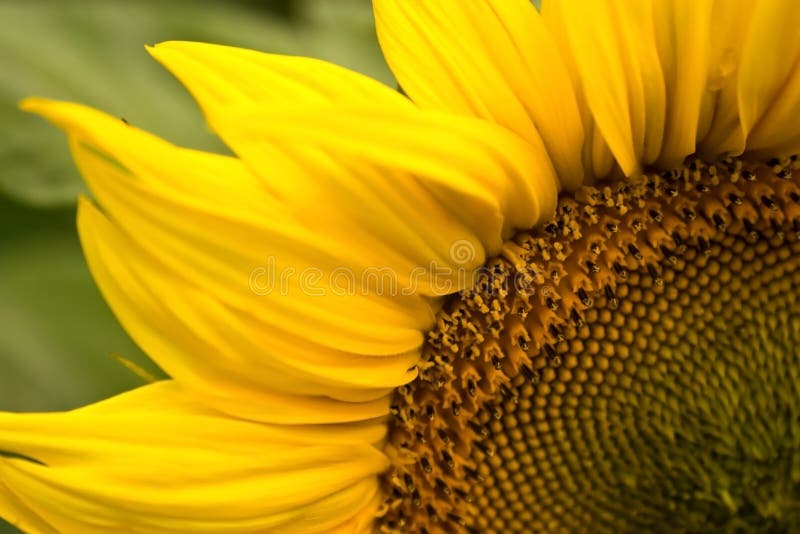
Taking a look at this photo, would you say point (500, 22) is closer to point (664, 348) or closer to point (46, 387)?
point (664, 348)

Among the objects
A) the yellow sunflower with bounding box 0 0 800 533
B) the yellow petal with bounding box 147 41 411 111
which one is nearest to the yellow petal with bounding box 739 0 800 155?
the yellow sunflower with bounding box 0 0 800 533

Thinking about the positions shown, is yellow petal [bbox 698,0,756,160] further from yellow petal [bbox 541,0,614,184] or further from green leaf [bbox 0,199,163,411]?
green leaf [bbox 0,199,163,411]

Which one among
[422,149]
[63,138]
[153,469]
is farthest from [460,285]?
[63,138]

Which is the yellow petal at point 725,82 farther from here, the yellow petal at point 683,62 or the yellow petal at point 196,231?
the yellow petal at point 196,231

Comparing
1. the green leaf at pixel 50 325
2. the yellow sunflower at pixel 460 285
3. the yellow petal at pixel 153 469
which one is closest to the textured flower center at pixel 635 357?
the yellow sunflower at pixel 460 285

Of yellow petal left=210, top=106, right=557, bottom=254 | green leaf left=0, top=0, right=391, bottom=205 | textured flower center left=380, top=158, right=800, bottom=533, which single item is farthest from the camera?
green leaf left=0, top=0, right=391, bottom=205

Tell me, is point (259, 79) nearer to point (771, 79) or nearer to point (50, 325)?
point (771, 79)
